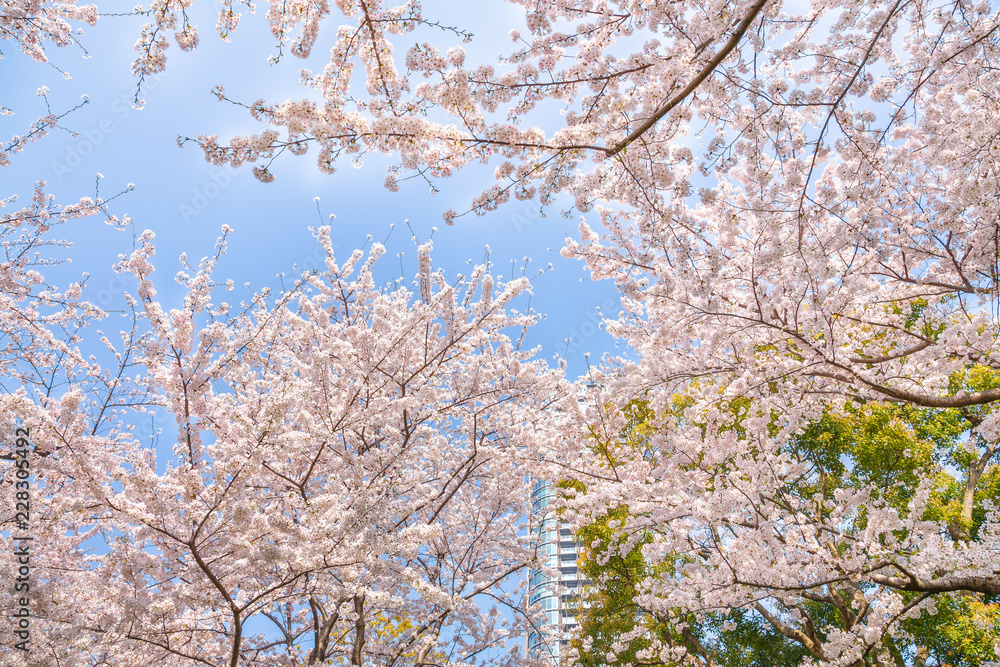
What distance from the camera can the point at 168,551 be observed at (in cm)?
395

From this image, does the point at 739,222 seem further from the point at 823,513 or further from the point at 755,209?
the point at 823,513

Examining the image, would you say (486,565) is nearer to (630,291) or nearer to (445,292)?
(445,292)

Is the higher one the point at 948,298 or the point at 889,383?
the point at 948,298

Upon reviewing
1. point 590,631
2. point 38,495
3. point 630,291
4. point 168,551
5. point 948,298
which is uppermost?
point 630,291

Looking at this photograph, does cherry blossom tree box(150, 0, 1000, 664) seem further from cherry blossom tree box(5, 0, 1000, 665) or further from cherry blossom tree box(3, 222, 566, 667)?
cherry blossom tree box(3, 222, 566, 667)

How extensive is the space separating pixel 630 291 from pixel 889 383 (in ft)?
9.12

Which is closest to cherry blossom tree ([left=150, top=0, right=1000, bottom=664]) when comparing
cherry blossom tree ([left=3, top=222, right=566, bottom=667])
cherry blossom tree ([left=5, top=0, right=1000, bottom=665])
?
cherry blossom tree ([left=5, top=0, right=1000, bottom=665])

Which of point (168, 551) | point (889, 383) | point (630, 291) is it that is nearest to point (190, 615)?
point (168, 551)

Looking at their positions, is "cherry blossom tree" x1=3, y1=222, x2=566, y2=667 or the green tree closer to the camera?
"cherry blossom tree" x1=3, y1=222, x2=566, y2=667

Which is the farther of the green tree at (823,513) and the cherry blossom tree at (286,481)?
the green tree at (823,513)

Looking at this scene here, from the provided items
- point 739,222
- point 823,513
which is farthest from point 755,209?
point 823,513

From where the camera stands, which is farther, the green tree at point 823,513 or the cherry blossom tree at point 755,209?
the green tree at point 823,513

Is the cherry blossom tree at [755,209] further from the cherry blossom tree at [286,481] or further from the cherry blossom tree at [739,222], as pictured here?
the cherry blossom tree at [286,481]

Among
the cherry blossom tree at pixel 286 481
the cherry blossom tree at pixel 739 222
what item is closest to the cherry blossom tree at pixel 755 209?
the cherry blossom tree at pixel 739 222
